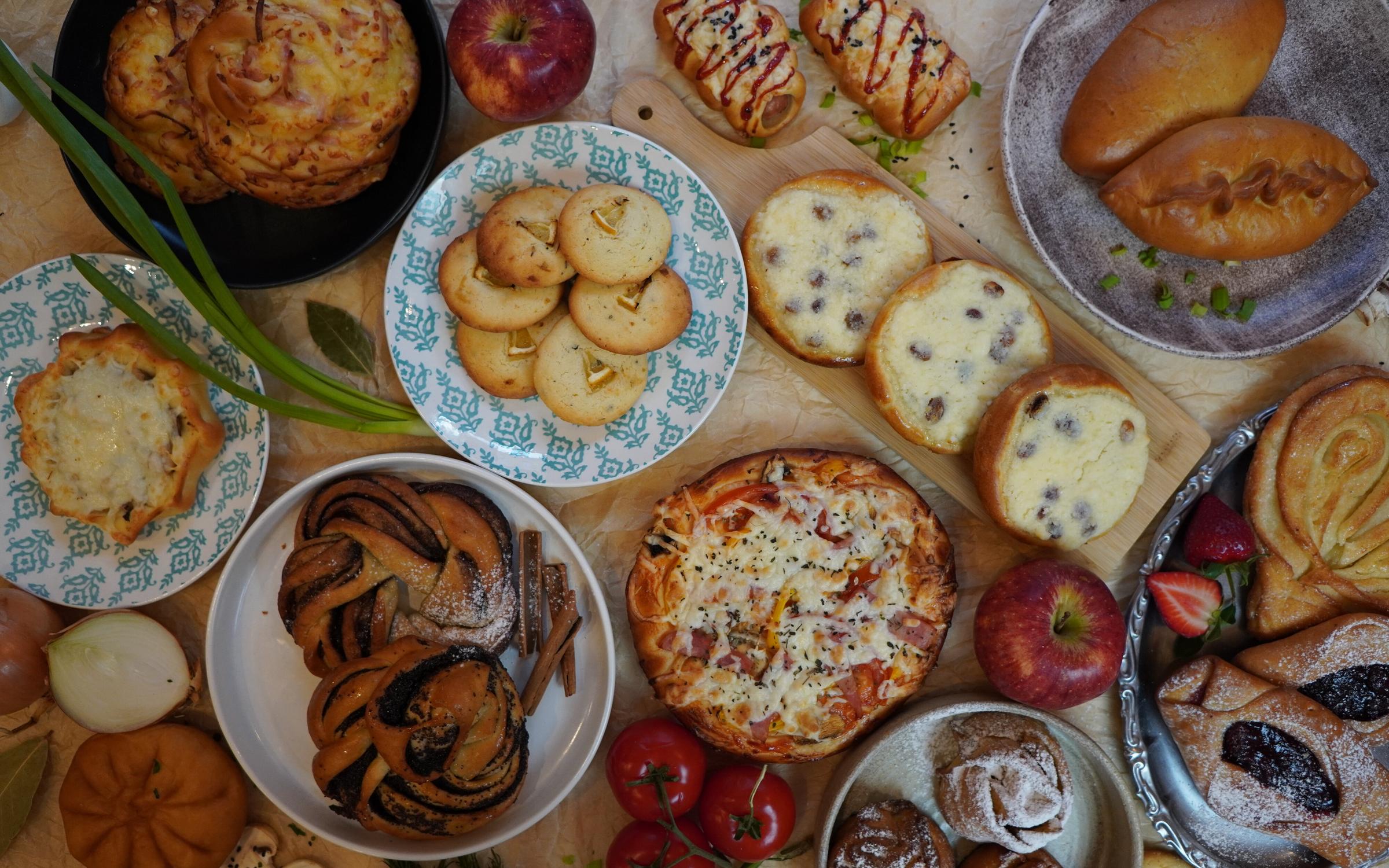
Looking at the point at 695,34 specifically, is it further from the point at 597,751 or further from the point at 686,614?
the point at 597,751

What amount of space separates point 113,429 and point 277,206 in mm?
761

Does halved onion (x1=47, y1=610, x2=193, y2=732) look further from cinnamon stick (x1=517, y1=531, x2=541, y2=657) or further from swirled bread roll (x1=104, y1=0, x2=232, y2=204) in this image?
swirled bread roll (x1=104, y1=0, x2=232, y2=204)

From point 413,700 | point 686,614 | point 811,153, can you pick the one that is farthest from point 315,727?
point 811,153

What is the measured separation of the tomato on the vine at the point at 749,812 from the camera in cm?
241

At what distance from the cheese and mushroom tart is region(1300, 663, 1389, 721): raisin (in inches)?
125

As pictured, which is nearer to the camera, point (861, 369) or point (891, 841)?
point (891, 841)

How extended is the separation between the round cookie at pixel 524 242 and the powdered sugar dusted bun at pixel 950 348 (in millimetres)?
878

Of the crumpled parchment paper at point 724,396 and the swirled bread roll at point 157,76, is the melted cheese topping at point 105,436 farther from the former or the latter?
the swirled bread roll at point 157,76

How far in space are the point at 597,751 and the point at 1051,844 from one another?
1.37 meters

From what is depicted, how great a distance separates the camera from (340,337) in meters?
2.62

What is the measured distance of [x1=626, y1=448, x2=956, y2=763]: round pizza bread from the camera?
7.99 feet

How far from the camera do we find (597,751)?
268 cm

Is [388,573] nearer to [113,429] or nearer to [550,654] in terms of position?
[550,654]

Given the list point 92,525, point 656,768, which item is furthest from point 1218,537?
point 92,525
